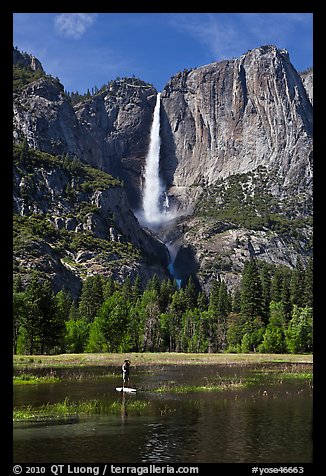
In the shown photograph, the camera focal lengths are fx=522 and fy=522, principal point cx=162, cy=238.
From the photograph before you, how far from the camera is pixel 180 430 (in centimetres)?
2505

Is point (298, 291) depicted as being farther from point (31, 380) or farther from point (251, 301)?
point (31, 380)

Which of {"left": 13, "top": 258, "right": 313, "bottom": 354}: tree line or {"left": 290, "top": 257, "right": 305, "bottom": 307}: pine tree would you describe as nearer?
{"left": 13, "top": 258, "right": 313, "bottom": 354}: tree line

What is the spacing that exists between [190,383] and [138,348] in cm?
8359

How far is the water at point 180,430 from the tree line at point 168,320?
202 ft

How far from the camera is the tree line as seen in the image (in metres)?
98.6

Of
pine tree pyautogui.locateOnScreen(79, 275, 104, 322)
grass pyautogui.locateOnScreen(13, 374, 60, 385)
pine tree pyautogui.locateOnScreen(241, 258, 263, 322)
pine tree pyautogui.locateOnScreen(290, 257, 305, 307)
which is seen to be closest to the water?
grass pyautogui.locateOnScreen(13, 374, 60, 385)

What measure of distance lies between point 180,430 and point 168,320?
115m

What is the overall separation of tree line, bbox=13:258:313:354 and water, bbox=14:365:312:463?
2427 inches

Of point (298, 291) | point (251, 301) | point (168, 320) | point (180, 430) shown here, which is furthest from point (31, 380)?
point (298, 291)

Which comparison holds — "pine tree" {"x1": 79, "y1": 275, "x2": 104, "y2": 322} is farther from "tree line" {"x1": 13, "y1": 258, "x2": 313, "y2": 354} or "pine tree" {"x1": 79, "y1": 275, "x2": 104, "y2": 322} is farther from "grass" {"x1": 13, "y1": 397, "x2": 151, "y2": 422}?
"grass" {"x1": 13, "y1": 397, "x2": 151, "y2": 422}
